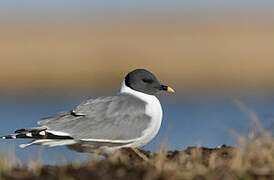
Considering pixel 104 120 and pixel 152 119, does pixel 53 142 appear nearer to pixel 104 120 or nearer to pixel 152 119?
pixel 104 120

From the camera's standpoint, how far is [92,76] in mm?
20812

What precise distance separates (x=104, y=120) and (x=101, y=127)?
0.34 feet

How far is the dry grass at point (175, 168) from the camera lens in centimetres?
457

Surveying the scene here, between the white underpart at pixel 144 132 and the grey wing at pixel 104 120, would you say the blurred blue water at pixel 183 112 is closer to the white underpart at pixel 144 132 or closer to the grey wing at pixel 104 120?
the white underpart at pixel 144 132

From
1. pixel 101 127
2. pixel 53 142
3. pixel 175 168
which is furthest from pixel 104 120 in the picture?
pixel 175 168

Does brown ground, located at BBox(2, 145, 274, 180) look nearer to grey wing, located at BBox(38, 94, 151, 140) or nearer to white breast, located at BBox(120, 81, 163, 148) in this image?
grey wing, located at BBox(38, 94, 151, 140)

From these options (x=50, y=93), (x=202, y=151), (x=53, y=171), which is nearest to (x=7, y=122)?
A: (x=50, y=93)

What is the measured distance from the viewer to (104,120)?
21.9 ft

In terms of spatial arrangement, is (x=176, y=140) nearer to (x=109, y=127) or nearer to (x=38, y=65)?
(x=109, y=127)

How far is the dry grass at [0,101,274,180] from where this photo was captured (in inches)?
180

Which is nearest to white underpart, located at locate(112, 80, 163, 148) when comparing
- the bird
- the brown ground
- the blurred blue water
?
the bird

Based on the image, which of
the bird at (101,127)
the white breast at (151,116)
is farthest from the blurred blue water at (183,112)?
the bird at (101,127)

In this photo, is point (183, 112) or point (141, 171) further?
point (183, 112)

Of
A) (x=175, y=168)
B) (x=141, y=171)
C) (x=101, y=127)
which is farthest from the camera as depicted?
(x=101, y=127)
